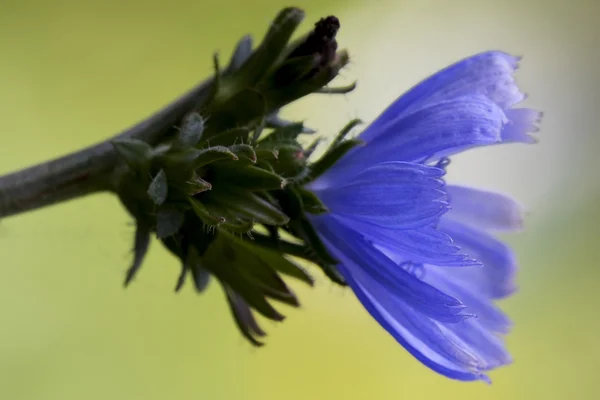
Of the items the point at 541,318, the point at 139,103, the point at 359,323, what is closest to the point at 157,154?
the point at 139,103

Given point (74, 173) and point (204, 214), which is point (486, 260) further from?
point (74, 173)

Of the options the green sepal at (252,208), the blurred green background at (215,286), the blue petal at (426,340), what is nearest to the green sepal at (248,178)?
the green sepal at (252,208)

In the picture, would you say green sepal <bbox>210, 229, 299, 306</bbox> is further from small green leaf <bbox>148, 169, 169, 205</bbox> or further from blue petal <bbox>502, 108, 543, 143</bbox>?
blue petal <bbox>502, 108, 543, 143</bbox>

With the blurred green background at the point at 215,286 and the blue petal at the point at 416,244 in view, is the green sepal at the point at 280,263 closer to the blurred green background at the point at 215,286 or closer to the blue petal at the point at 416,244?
the blue petal at the point at 416,244

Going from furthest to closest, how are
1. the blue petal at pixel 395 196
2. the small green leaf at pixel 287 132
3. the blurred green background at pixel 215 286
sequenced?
1. the blurred green background at pixel 215 286
2. the small green leaf at pixel 287 132
3. the blue petal at pixel 395 196

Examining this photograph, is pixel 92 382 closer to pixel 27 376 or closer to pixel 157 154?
pixel 27 376

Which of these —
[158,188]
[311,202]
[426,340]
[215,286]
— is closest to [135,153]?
[158,188]
